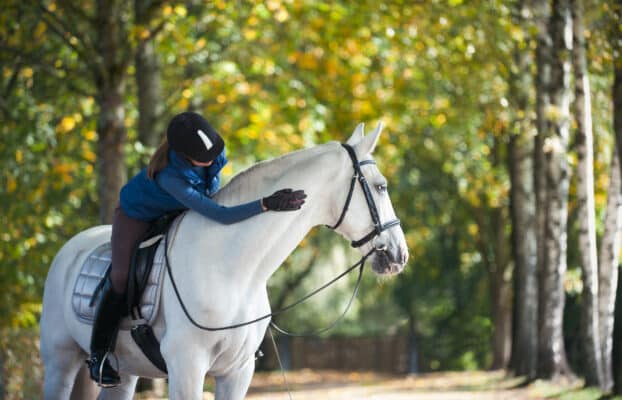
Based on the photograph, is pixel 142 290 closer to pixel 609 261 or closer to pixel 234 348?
pixel 234 348

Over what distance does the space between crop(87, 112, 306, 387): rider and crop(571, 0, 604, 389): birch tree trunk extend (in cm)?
798

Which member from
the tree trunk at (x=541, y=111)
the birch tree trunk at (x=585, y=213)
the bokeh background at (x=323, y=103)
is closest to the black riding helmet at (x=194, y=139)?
the bokeh background at (x=323, y=103)

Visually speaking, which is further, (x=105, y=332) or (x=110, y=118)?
(x=110, y=118)

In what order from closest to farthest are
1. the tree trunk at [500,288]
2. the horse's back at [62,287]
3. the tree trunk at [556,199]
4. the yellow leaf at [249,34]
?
the horse's back at [62,287] → the tree trunk at [556,199] → the yellow leaf at [249,34] → the tree trunk at [500,288]

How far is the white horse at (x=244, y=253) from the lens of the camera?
19.8 ft

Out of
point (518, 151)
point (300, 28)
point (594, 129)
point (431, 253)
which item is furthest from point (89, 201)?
point (431, 253)

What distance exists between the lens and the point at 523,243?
19.5 m

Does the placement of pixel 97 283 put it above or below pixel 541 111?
above

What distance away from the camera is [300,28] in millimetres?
16672

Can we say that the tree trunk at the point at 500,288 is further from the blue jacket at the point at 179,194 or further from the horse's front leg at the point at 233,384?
the blue jacket at the point at 179,194

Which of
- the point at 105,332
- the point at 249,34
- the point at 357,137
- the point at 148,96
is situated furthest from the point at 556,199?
the point at 105,332

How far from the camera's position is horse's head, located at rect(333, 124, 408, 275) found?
240 inches

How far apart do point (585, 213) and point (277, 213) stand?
843 cm

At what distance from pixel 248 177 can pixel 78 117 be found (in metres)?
10.3
